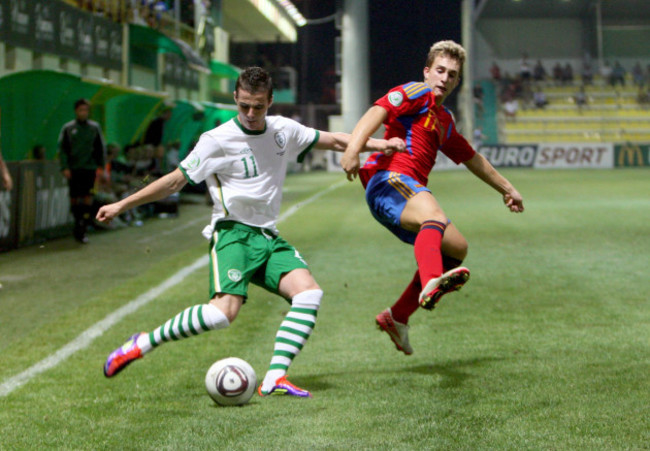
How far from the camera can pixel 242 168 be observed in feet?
16.4

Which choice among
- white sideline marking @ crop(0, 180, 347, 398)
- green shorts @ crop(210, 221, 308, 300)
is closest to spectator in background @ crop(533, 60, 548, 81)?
white sideline marking @ crop(0, 180, 347, 398)

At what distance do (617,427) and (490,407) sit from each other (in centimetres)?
68

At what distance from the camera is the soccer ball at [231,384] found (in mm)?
4770

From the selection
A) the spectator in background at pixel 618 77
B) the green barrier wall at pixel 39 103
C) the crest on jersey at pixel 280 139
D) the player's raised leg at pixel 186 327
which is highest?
the spectator in background at pixel 618 77

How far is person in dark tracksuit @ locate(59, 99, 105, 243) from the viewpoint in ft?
42.5

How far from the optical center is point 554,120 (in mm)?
47000

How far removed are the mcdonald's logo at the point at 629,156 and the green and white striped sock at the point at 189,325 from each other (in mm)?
37826

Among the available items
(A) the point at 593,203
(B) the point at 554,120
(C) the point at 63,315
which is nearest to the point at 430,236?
(C) the point at 63,315

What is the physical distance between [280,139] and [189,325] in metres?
1.14

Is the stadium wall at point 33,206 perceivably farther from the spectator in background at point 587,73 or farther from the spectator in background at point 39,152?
the spectator in background at point 587,73

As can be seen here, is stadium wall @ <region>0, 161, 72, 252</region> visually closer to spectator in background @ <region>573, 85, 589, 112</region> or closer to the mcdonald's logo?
the mcdonald's logo

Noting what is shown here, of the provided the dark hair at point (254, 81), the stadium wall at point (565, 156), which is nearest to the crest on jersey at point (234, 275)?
the dark hair at point (254, 81)

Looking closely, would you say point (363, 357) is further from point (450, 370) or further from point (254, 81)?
point (254, 81)

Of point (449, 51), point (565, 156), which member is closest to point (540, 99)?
point (565, 156)
